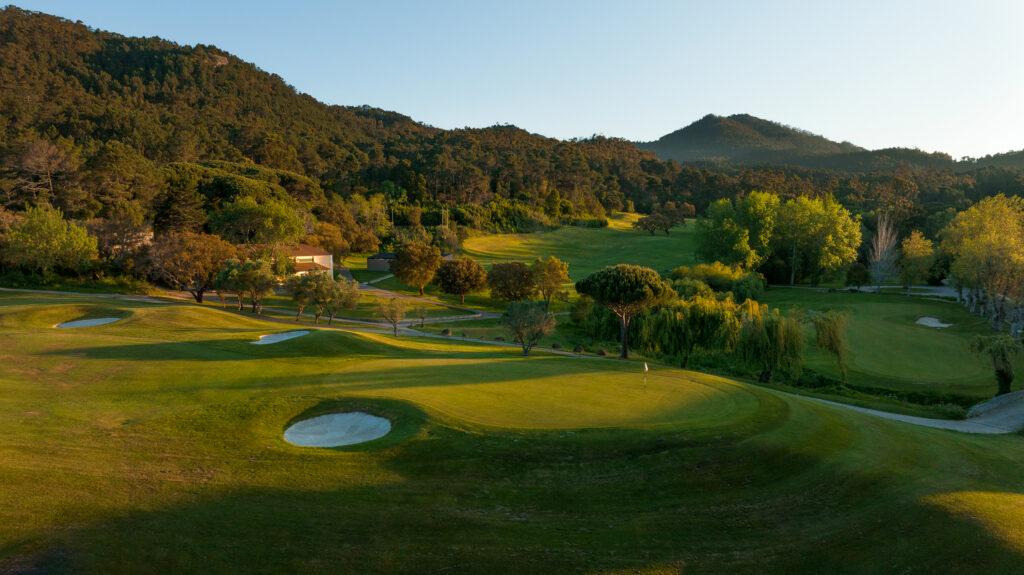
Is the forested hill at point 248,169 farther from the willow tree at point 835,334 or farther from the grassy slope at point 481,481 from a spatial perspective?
the willow tree at point 835,334

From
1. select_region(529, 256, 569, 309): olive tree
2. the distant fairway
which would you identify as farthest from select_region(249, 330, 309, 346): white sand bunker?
the distant fairway

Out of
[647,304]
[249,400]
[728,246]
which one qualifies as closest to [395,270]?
[647,304]

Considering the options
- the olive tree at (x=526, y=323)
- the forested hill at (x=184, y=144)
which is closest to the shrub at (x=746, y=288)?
the olive tree at (x=526, y=323)

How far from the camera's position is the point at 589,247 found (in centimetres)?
11288

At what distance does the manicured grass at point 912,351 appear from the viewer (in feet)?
105

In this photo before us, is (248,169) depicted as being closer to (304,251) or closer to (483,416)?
(304,251)

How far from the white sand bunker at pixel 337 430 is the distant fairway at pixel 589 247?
238 ft

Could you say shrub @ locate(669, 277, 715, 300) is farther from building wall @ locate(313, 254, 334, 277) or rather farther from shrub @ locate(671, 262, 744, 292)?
building wall @ locate(313, 254, 334, 277)

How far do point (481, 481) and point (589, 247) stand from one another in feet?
340

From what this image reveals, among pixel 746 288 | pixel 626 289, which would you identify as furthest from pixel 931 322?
pixel 626 289

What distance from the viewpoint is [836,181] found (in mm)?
151250

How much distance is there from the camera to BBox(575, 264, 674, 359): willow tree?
34125 millimetres

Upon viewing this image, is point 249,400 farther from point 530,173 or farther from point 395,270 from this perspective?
point 530,173

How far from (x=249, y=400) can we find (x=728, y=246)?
72.9 metres
